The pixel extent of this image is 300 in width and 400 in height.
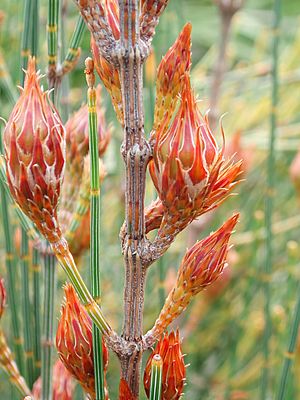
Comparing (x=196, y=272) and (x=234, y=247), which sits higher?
(x=234, y=247)

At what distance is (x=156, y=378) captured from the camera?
44 centimetres

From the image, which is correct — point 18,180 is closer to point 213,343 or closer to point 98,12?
point 98,12

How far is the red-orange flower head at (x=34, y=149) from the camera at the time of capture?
41cm

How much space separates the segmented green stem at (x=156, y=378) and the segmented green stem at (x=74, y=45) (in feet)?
0.83

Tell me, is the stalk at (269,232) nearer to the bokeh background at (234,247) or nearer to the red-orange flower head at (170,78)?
the bokeh background at (234,247)

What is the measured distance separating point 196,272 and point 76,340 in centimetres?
9

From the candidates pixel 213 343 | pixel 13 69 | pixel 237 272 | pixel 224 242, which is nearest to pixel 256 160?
pixel 237 272

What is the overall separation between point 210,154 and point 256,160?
3.59 ft

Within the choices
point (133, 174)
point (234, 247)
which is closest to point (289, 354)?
point (133, 174)

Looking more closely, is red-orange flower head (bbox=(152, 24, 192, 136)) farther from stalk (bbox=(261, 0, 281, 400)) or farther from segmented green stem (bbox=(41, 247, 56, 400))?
→ stalk (bbox=(261, 0, 281, 400))

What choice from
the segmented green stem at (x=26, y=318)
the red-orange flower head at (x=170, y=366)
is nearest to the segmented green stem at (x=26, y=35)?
the segmented green stem at (x=26, y=318)

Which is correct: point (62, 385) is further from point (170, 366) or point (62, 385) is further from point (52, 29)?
point (52, 29)

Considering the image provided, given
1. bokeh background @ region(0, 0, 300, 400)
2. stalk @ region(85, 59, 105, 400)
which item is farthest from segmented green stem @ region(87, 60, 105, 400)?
bokeh background @ region(0, 0, 300, 400)

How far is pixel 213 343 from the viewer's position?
1.29m
